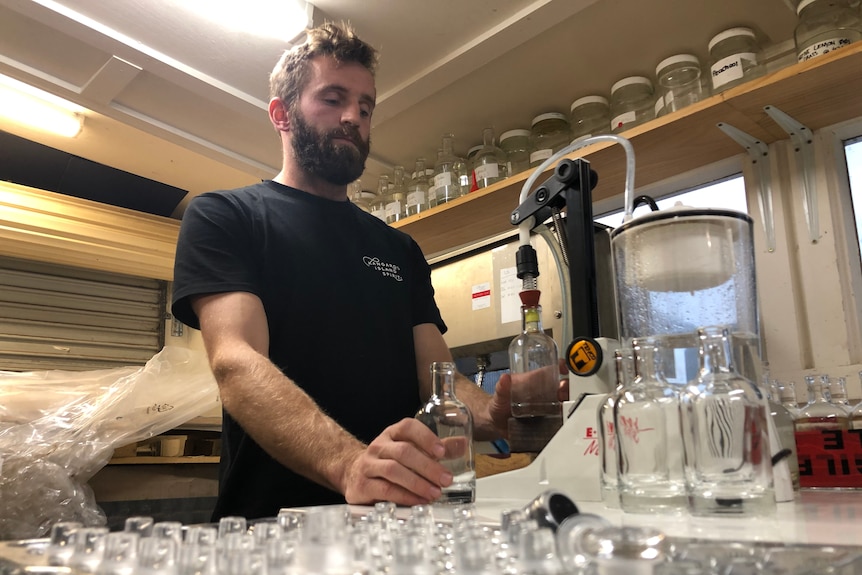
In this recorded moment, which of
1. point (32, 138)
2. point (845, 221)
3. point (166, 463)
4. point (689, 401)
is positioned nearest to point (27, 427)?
point (166, 463)

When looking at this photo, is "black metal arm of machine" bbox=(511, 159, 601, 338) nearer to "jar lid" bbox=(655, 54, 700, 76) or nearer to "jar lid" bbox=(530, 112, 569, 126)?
"jar lid" bbox=(655, 54, 700, 76)

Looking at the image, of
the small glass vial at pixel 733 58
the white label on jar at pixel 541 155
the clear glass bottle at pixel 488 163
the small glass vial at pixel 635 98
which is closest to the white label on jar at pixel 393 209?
the clear glass bottle at pixel 488 163

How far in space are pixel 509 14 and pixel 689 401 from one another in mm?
1302

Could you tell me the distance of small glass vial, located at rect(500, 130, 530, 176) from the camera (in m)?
2.14

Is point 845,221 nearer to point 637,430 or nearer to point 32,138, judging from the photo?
point 637,430

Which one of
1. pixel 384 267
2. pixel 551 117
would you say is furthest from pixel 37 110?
pixel 551 117

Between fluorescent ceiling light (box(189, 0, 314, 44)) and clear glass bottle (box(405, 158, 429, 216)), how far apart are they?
0.67 meters

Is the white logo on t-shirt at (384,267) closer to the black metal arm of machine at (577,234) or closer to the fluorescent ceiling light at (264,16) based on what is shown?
the black metal arm of machine at (577,234)

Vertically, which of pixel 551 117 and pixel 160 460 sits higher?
pixel 551 117

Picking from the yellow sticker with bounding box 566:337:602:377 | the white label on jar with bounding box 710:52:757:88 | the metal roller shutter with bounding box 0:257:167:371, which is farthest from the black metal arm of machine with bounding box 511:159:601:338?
the metal roller shutter with bounding box 0:257:167:371

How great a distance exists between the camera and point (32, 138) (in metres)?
2.44

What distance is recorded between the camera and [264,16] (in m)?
1.67

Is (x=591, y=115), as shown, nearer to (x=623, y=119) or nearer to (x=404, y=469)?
(x=623, y=119)

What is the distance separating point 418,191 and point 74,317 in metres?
1.91
